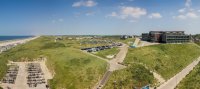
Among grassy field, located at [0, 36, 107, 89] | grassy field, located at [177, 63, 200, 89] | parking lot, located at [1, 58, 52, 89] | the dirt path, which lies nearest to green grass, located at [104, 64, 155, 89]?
the dirt path

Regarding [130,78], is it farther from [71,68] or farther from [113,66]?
[71,68]

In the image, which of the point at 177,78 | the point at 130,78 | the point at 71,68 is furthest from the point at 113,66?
the point at 177,78

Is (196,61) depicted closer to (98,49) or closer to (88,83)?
(98,49)

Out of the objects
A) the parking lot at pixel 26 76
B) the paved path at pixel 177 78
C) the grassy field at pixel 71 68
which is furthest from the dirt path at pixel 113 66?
the paved path at pixel 177 78

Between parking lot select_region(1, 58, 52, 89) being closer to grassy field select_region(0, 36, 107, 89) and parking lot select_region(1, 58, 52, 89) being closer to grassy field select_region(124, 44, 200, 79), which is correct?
grassy field select_region(0, 36, 107, 89)

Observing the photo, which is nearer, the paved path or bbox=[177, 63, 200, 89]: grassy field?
bbox=[177, 63, 200, 89]: grassy field

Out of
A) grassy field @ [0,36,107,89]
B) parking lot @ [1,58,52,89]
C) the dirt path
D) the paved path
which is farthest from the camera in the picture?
the paved path
